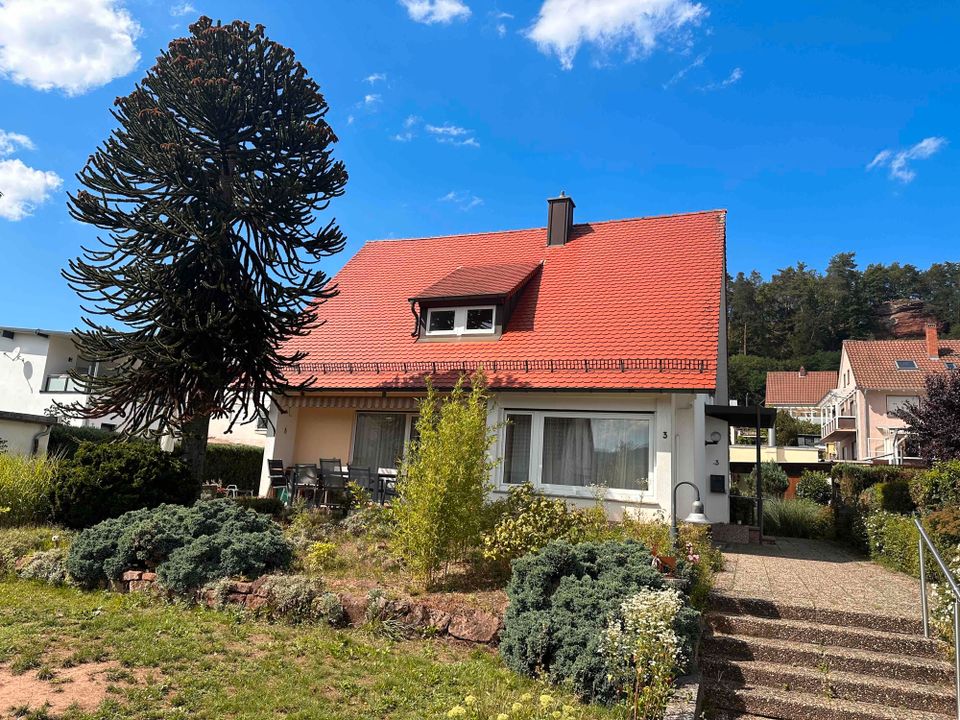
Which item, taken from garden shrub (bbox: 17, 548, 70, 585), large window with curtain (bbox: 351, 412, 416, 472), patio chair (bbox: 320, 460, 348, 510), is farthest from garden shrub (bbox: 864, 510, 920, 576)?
garden shrub (bbox: 17, 548, 70, 585)

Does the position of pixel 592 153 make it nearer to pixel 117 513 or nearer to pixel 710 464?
pixel 710 464

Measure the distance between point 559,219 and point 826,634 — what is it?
16.5 metres

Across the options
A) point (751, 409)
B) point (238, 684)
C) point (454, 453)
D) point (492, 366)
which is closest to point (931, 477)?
point (751, 409)

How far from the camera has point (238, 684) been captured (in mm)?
6316

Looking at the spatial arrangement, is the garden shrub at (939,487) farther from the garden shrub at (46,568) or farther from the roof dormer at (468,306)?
the garden shrub at (46,568)

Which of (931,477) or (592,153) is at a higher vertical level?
(592,153)

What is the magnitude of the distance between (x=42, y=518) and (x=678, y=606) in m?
12.9

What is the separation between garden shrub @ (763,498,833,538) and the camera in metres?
19.0

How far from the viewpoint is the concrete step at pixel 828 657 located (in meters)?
7.37

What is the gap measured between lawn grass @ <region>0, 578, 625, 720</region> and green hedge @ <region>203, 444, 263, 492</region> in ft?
58.2

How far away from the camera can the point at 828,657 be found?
7.64 m

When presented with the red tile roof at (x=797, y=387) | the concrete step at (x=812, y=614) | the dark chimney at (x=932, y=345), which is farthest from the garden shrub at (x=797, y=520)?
the red tile roof at (x=797, y=387)

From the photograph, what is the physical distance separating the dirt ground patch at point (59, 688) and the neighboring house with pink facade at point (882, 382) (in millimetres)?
51837

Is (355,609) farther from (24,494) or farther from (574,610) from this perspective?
(24,494)
